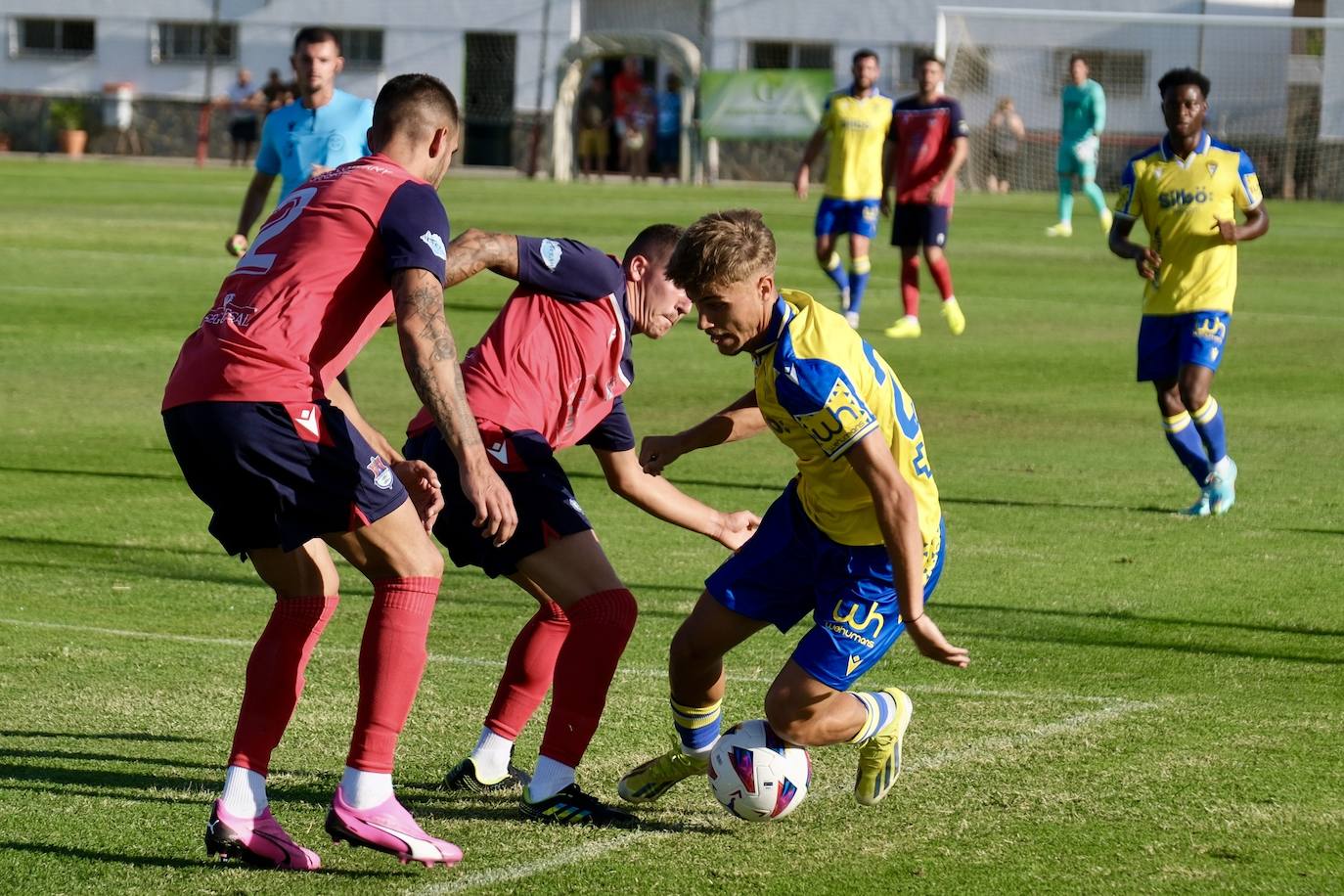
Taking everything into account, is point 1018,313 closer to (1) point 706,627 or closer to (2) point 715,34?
(1) point 706,627

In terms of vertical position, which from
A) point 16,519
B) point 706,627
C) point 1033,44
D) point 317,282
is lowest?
point 16,519

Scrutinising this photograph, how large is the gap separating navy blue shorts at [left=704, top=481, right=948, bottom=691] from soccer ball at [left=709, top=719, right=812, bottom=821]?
25 cm

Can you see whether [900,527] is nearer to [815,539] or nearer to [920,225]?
[815,539]

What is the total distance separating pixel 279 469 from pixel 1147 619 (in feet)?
13.6

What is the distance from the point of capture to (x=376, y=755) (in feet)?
15.3

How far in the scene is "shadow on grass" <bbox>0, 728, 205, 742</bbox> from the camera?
5.88 meters

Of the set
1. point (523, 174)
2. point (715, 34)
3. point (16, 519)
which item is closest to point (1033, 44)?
point (715, 34)

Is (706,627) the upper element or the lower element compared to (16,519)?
upper

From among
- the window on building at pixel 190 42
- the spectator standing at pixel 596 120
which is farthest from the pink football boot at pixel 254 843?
the window on building at pixel 190 42

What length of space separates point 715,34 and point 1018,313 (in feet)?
93.5

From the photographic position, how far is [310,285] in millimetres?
4668

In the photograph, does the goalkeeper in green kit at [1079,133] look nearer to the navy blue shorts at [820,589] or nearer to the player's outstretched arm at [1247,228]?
the player's outstretched arm at [1247,228]

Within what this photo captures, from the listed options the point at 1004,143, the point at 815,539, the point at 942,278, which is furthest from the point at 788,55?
the point at 815,539

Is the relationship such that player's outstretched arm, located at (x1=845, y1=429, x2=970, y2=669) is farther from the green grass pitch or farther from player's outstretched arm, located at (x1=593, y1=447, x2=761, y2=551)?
player's outstretched arm, located at (x1=593, y1=447, x2=761, y2=551)
